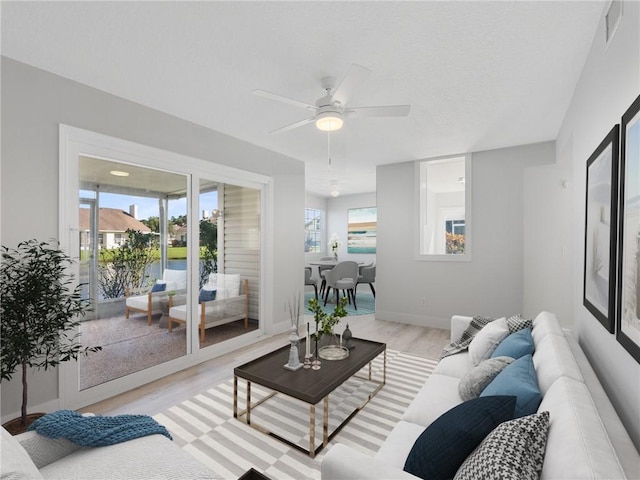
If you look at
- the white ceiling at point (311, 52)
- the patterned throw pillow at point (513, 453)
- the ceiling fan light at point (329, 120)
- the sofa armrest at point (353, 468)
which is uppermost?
the white ceiling at point (311, 52)

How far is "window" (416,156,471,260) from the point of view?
4562 mm

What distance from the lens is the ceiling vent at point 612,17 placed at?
1.42 m

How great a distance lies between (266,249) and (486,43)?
322 centimetres

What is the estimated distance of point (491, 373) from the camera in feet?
Result: 5.34

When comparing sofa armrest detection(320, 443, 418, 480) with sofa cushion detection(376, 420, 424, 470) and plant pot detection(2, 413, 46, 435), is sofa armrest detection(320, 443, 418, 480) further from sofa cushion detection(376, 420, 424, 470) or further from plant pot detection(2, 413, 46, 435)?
plant pot detection(2, 413, 46, 435)

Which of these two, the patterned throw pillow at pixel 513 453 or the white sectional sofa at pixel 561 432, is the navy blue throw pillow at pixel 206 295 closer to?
the white sectional sofa at pixel 561 432

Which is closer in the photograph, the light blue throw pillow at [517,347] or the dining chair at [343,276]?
the light blue throw pillow at [517,347]

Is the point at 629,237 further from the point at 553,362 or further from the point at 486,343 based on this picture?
the point at 486,343

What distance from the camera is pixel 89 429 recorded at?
1326mm

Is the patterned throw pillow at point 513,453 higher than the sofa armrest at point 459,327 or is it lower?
higher

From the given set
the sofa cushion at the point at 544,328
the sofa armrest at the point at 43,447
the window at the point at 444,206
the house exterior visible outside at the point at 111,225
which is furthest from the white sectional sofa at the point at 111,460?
the window at the point at 444,206

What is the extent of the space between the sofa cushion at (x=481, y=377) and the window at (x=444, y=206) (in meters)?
3.06

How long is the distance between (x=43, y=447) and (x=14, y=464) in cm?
47

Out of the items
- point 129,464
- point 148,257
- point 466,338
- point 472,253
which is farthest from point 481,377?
point 472,253
